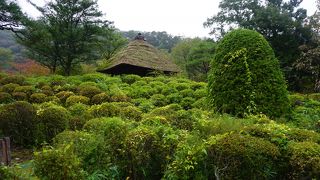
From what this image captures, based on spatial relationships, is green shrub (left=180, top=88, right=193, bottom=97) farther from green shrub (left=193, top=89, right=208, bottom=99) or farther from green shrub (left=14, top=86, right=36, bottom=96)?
green shrub (left=14, top=86, right=36, bottom=96)

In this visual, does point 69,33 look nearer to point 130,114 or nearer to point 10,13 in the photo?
point 10,13

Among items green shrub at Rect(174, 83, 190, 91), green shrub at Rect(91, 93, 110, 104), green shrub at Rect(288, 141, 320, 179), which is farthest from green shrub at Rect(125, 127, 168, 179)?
green shrub at Rect(174, 83, 190, 91)

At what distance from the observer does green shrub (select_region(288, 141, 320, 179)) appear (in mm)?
4602

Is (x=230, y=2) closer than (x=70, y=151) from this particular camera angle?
No

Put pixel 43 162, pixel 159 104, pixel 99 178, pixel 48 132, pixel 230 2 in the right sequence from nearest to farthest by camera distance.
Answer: pixel 43 162, pixel 99 178, pixel 48 132, pixel 159 104, pixel 230 2

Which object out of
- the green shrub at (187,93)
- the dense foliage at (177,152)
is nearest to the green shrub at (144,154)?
the dense foliage at (177,152)

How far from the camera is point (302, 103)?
10766 mm

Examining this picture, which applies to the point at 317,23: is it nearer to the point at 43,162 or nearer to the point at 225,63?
the point at 225,63

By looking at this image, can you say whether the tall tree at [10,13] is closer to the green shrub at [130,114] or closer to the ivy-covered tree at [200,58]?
the green shrub at [130,114]

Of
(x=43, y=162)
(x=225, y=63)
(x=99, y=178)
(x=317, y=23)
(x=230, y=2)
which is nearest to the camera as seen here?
(x=43, y=162)

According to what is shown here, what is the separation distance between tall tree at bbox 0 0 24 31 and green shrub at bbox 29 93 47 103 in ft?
15.0

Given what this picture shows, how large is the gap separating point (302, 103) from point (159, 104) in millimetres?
4347

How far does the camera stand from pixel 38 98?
11461 millimetres

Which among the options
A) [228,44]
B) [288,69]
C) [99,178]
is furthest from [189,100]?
[288,69]
